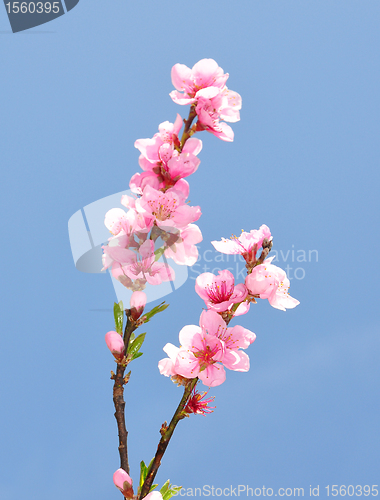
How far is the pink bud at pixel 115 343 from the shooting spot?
1.33m

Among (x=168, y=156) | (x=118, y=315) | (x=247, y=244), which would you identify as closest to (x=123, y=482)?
(x=118, y=315)

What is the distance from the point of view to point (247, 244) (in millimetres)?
1403

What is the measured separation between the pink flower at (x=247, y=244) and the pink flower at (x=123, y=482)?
71 cm

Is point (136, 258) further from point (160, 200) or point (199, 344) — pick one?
point (199, 344)

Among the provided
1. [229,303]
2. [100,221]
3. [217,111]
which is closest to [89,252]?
[100,221]

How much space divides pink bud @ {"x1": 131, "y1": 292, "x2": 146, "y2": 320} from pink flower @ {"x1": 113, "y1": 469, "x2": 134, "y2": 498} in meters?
0.45

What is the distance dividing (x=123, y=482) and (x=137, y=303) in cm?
51

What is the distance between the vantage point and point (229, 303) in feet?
4.24

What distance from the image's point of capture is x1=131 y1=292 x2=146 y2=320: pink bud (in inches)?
52.5

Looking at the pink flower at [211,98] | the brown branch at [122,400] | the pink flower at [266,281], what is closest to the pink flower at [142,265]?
the brown branch at [122,400]

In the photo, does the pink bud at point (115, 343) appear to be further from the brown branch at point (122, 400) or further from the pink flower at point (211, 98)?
the pink flower at point (211, 98)

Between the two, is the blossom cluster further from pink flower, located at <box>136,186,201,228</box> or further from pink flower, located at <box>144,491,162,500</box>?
pink flower, located at <box>144,491,162,500</box>

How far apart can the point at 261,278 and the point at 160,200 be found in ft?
1.27

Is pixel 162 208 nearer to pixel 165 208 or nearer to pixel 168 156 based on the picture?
pixel 165 208
